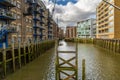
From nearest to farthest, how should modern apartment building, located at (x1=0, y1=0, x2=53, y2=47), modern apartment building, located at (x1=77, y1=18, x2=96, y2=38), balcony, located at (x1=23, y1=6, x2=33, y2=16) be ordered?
modern apartment building, located at (x1=0, y1=0, x2=53, y2=47) < balcony, located at (x1=23, y1=6, x2=33, y2=16) < modern apartment building, located at (x1=77, y1=18, x2=96, y2=38)

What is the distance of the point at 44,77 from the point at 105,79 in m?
5.78

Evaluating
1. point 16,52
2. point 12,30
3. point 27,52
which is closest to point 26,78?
point 16,52

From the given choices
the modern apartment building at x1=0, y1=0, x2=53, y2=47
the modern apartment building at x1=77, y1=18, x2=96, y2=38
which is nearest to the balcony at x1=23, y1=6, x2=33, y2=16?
the modern apartment building at x1=0, y1=0, x2=53, y2=47

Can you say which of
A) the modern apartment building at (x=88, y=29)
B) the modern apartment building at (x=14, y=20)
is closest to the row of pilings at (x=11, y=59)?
the modern apartment building at (x=14, y=20)

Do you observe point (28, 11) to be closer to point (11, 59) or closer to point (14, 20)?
point (14, 20)

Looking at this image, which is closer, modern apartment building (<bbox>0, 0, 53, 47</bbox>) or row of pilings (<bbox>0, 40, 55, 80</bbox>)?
row of pilings (<bbox>0, 40, 55, 80</bbox>)

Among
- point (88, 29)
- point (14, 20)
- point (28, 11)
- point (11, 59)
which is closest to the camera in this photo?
point (11, 59)

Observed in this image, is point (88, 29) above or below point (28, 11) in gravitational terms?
below

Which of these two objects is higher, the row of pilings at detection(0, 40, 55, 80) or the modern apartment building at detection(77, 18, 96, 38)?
the modern apartment building at detection(77, 18, 96, 38)

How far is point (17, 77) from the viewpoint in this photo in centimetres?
1702

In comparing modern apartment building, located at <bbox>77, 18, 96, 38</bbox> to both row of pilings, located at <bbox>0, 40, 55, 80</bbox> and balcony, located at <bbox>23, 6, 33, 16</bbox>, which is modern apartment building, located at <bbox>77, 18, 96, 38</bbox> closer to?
balcony, located at <bbox>23, 6, 33, 16</bbox>

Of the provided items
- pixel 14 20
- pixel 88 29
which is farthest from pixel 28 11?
pixel 88 29

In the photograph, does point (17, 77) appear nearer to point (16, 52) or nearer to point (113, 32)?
point (16, 52)

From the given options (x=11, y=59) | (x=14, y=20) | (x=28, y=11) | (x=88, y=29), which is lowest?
(x=11, y=59)
